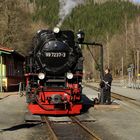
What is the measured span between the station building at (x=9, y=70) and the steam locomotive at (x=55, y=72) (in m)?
14.7

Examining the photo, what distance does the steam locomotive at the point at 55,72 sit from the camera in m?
18.2

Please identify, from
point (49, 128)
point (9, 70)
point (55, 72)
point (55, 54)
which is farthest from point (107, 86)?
point (9, 70)

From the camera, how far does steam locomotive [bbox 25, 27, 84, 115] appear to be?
18.2 metres

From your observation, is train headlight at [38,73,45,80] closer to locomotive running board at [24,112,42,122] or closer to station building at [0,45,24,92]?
locomotive running board at [24,112,42,122]

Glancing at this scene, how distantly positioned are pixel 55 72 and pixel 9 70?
62.4 ft

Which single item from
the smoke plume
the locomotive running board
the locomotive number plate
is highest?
the smoke plume

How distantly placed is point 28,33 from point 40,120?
41.3m

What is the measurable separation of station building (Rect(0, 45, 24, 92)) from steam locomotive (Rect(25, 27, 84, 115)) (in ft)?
48.1

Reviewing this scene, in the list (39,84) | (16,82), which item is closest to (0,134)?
(39,84)

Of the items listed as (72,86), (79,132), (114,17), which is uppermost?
(114,17)

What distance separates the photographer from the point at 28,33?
2247 inches

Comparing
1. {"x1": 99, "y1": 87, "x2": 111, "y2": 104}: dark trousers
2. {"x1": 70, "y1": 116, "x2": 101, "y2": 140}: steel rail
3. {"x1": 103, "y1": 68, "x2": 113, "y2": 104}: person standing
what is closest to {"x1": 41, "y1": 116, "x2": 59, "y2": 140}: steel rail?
{"x1": 70, "y1": 116, "x2": 101, "y2": 140}: steel rail

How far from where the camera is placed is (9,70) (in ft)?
123

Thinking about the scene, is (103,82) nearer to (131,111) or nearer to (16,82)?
(131,111)
